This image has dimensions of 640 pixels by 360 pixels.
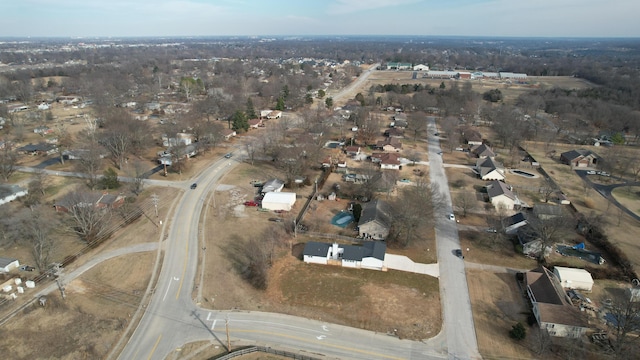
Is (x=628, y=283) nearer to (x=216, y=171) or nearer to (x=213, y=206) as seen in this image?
(x=213, y=206)

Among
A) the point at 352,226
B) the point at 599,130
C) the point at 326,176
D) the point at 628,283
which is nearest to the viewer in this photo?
the point at 628,283

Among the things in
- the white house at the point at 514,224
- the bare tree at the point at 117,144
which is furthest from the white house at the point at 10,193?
the white house at the point at 514,224

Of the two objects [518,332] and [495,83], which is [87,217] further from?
[495,83]

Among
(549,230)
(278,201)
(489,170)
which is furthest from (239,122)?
(549,230)

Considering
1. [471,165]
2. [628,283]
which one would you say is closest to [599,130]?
[471,165]

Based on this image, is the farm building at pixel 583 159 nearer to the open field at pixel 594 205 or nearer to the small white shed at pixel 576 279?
the open field at pixel 594 205

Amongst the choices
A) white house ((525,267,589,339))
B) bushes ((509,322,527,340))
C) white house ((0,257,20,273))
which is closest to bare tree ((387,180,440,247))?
white house ((525,267,589,339))
